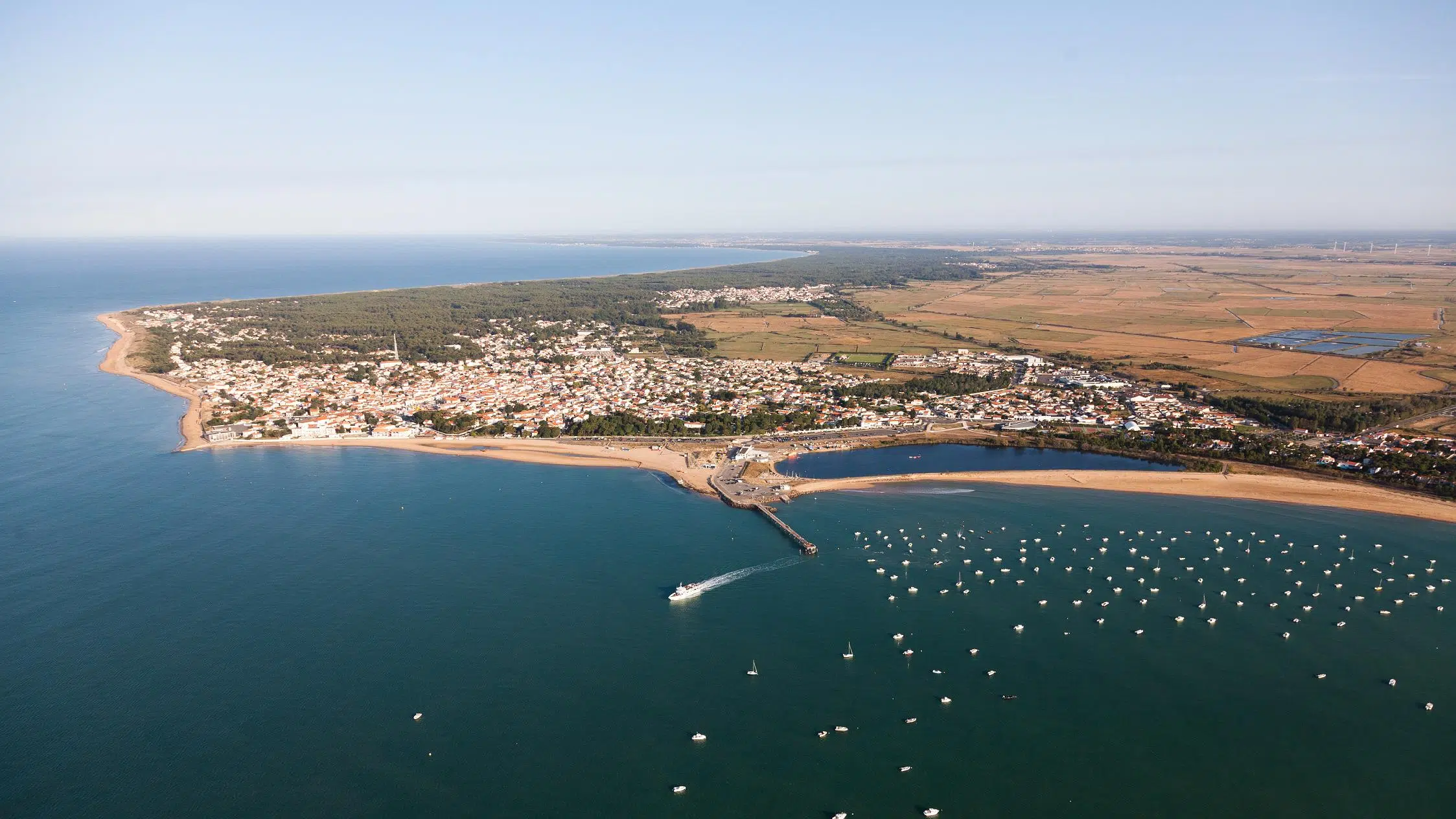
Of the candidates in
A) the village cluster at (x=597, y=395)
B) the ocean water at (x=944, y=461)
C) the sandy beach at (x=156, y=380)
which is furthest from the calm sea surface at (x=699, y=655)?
the village cluster at (x=597, y=395)

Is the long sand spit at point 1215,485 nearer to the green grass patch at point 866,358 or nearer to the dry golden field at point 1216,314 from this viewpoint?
the dry golden field at point 1216,314

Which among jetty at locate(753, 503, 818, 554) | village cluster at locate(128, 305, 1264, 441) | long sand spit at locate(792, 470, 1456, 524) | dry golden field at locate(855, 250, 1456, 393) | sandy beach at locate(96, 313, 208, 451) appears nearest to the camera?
jetty at locate(753, 503, 818, 554)

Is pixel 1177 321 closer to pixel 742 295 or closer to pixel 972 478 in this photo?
pixel 742 295

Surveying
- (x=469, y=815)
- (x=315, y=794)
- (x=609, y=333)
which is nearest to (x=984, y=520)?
(x=469, y=815)

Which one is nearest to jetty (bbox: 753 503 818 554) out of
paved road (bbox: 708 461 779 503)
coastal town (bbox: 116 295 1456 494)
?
paved road (bbox: 708 461 779 503)

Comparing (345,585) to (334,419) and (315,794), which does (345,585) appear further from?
(334,419)

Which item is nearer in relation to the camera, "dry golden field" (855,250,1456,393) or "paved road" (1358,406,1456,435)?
"paved road" (1358,406,1456,435)

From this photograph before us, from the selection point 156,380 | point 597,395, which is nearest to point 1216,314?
point 597,395

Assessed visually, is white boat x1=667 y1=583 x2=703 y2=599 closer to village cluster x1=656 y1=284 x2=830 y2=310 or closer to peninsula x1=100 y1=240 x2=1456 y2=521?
peninsula x1=100 y1=240 x2=1456 y2=521
